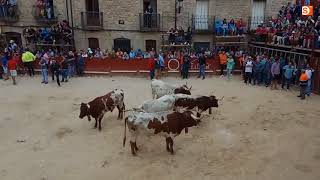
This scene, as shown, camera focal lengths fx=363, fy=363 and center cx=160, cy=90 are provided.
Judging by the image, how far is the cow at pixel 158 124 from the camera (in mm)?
11016

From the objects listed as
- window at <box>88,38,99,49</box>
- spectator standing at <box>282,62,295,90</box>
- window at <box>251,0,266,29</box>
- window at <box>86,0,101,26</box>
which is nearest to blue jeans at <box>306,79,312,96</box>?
spectator standing at <box>282,62,295,90</box>

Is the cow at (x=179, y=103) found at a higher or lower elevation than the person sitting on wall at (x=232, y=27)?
lower

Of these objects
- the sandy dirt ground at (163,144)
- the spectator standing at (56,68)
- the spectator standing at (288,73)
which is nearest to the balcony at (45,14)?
the spectator standing at (56,68)

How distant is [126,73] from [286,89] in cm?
941

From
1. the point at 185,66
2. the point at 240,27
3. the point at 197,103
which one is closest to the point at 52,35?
the point at 185,66

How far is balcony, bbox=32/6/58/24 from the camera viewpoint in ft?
83.6

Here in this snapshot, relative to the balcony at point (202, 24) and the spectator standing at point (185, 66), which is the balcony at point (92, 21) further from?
the spectator standing at point (185, 66)

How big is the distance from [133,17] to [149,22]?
46.2 inches

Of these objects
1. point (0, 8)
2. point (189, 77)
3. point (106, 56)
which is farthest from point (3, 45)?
point (189, 77)

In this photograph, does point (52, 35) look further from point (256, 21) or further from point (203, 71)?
point (256, 21)

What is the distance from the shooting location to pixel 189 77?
21938 millimetres

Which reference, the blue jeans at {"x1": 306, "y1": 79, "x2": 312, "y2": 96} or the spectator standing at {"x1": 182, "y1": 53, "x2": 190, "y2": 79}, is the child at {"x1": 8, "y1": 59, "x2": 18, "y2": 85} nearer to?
the spectator standing at {"x1": 182, "y1": 53, "x2": 190, "y2": 79}

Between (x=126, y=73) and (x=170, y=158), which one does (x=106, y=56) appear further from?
(x=170, y=158)

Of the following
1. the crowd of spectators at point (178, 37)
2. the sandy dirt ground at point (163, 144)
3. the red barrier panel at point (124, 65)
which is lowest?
the sandy dirt ground at point (163, 144)
